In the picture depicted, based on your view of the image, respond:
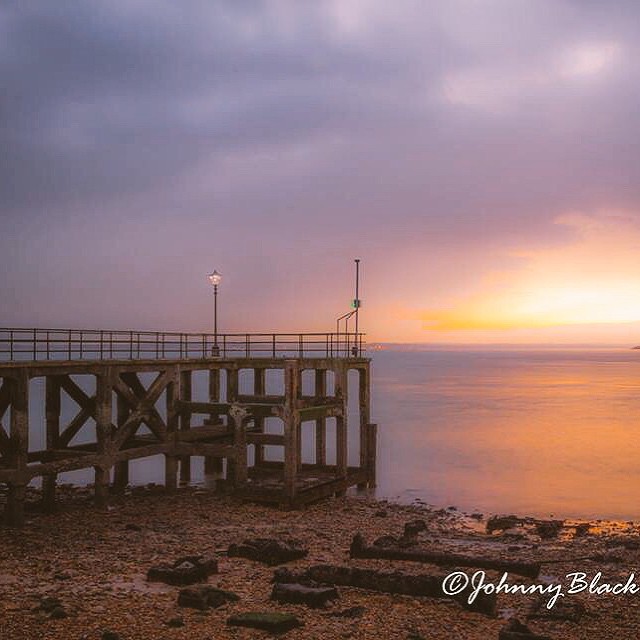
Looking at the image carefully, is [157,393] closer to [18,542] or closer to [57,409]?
[57,409]

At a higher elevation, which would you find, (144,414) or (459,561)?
(144,414)

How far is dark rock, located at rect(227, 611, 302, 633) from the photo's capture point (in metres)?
12.2

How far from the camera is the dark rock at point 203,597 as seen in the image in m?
13.2

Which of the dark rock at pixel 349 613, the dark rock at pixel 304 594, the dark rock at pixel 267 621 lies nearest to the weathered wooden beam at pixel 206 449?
the dark rock at pixel 304 594

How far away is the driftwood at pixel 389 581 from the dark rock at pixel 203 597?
1.27m

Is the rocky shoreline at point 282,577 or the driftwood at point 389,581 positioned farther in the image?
the driftwood at point 389,581

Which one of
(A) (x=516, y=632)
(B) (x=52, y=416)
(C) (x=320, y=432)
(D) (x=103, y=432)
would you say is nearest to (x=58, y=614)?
(A) (x=516, y=632)

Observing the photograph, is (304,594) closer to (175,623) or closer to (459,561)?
(175,623)

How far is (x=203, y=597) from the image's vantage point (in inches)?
520

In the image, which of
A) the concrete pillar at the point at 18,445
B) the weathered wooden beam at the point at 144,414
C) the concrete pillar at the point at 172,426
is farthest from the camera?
the concrete pillar at the point at 172,426

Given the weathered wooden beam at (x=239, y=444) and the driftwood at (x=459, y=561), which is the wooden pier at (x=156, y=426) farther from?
the driftwood at (x=459, y=561)

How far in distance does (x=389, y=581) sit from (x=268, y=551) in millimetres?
3620

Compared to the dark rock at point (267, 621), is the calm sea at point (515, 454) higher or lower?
lower

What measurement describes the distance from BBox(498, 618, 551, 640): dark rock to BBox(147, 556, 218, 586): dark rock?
5808 millimetres
